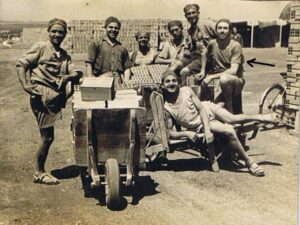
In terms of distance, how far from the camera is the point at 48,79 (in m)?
5.11

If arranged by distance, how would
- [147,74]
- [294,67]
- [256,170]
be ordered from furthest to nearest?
[294,67]
[147,74]
[256,170]

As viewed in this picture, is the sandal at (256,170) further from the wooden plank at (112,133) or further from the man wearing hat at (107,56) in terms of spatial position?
the man wearing hat at (107,56)

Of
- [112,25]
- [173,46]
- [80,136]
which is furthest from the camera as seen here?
[173,46]

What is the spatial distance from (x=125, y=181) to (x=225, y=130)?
140 centimetres

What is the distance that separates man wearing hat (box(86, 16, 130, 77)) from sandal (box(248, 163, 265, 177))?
2037mm

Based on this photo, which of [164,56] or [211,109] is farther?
[164,56]

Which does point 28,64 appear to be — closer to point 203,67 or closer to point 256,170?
point 203,67

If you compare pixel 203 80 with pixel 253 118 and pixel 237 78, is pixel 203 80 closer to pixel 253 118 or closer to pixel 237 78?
pixel 237 78

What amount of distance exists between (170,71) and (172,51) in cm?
169

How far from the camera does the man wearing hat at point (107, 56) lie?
600cm

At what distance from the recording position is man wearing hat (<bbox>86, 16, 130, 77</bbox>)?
19.7ft

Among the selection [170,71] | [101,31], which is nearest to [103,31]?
[101,31]

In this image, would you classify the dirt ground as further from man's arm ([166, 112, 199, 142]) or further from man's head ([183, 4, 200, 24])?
man's head ([183, 4, 200, 24])

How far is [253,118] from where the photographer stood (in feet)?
18.8
